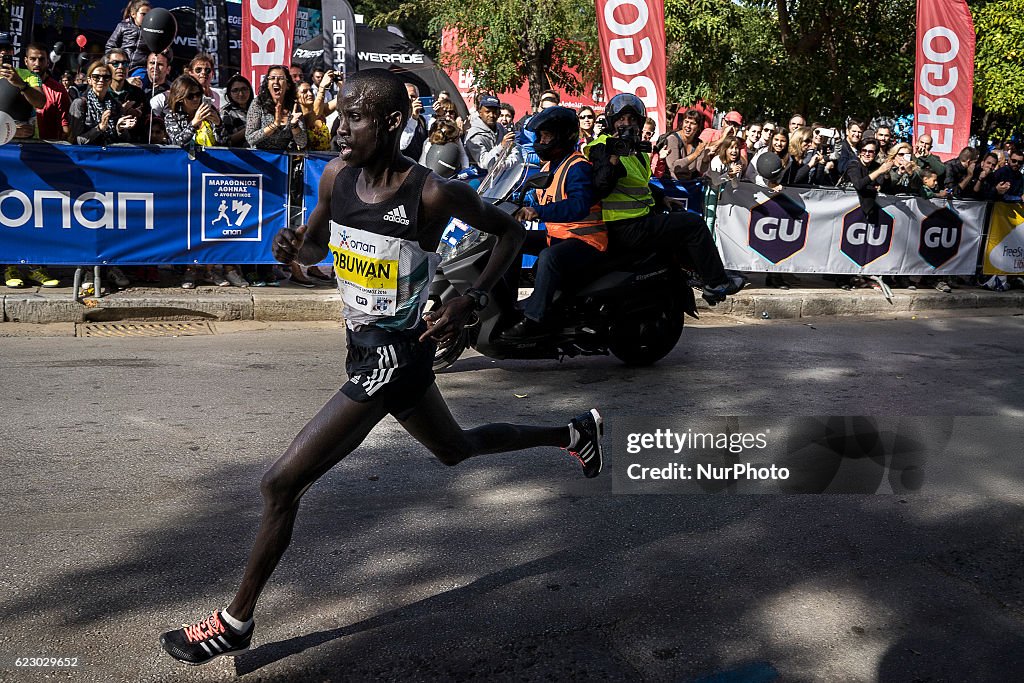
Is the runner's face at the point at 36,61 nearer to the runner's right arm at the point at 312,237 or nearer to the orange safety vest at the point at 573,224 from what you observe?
the orange safety vest at the point at 573,224

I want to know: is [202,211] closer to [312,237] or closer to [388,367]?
[312,237]

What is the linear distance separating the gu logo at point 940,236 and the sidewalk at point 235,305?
1.20 metres

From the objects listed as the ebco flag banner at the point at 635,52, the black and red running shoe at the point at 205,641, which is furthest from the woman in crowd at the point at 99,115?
the black and red running shoe at the point at 205,641

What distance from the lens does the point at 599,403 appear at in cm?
728

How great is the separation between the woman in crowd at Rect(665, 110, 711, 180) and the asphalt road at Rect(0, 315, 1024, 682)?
540 cm

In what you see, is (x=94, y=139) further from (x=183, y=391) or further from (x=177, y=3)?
(x=177, y=3)

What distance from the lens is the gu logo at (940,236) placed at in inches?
512

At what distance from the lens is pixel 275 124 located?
10.6 meters

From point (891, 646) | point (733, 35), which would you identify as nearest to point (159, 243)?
point (891, 646)

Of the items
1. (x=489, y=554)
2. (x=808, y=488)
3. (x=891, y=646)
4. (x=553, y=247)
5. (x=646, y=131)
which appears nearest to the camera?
(x=891, y=646)

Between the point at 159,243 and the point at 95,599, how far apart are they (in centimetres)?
681

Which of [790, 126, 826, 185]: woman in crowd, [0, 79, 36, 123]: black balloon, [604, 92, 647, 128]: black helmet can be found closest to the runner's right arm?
[604, 92, 647, 128]: black helmet

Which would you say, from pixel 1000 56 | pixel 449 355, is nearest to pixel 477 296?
pixel 449 355

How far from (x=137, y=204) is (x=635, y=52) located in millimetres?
5872
